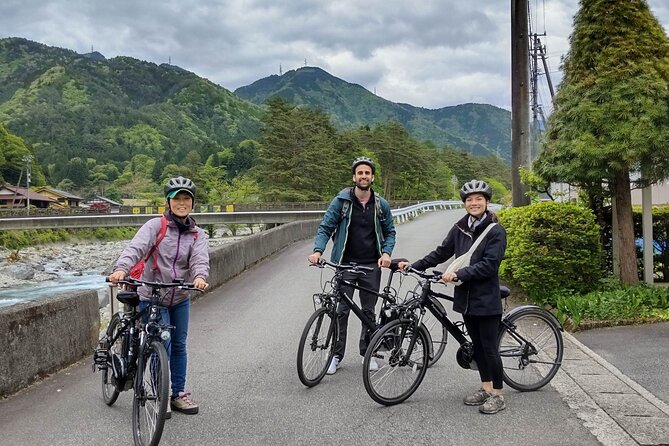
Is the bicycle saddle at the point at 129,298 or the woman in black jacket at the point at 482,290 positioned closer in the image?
the bicycle saddle at the point at 129,298

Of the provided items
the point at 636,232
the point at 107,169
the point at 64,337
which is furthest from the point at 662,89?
the point at 107,169

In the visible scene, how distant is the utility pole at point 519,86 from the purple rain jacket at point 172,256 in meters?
7.96

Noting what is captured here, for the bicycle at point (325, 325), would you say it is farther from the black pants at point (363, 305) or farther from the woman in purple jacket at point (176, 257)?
the woman in purple jacket at point (176, 257)

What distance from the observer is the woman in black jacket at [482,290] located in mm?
4762

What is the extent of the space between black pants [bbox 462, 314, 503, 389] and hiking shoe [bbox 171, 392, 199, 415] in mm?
2327

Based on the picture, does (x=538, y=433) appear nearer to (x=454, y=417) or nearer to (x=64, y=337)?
(x=454, y=417)

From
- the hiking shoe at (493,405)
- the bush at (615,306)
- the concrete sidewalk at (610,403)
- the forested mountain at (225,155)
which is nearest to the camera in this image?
the concrete sidewalk at (610,403)

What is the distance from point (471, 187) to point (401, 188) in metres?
92.3

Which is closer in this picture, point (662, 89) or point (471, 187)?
point (471, 187)

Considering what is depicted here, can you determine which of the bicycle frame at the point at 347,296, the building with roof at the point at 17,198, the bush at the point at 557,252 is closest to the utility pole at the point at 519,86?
the bush at the point at 557,252

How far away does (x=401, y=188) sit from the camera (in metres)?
96.6

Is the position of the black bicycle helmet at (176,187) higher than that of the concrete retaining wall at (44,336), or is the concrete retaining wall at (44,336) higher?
the black bicycle helmet at (176,187)

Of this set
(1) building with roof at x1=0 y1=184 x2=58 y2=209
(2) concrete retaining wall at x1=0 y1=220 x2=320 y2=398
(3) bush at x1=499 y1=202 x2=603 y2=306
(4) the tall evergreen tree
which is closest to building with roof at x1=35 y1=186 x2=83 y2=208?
(1) building with roof at x1=0 y1=184 x2=58 y2=209

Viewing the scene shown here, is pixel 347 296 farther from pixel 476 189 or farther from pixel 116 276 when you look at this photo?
pixel 116 276
